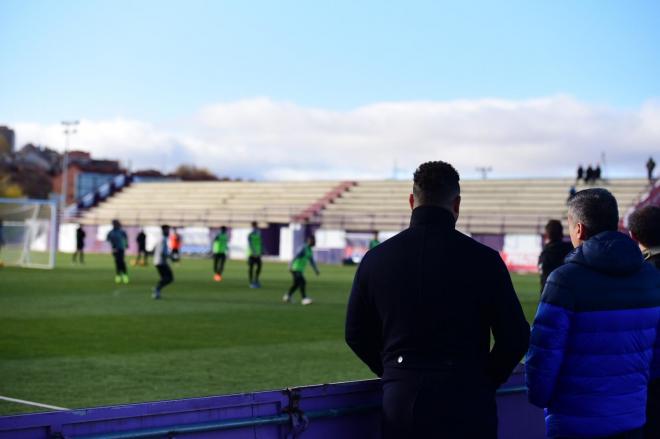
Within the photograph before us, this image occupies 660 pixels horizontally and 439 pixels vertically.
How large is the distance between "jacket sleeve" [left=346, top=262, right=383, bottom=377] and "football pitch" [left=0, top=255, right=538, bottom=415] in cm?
643

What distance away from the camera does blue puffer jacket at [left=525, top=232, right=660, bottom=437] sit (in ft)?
13.2

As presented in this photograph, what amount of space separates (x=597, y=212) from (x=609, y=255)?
0.24 meters

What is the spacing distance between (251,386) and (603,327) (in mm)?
7572

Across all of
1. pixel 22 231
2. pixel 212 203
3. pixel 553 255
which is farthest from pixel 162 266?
pixel 212 203

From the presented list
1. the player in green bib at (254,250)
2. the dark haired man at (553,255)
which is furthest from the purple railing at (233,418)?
the player in green bib at (254,250)

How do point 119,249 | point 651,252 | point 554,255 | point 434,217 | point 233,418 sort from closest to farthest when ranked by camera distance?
point 434,217, point 233,418, point 651,252, point 554,255, point 119,249

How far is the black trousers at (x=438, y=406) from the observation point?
381cm

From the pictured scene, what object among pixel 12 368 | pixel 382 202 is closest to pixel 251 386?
pixel 12 368

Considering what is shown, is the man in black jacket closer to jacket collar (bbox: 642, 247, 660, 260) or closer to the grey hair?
the grey hair

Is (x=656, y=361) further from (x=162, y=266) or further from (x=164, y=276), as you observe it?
(x=162, y=266)

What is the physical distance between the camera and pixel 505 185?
67000mm

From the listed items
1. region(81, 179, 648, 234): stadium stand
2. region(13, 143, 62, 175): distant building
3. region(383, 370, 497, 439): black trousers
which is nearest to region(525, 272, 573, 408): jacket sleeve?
region(383, 370, 497, 439): black trousers

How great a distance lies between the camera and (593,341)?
405cm

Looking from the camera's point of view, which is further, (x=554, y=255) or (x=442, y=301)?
(x=554, y=255)
